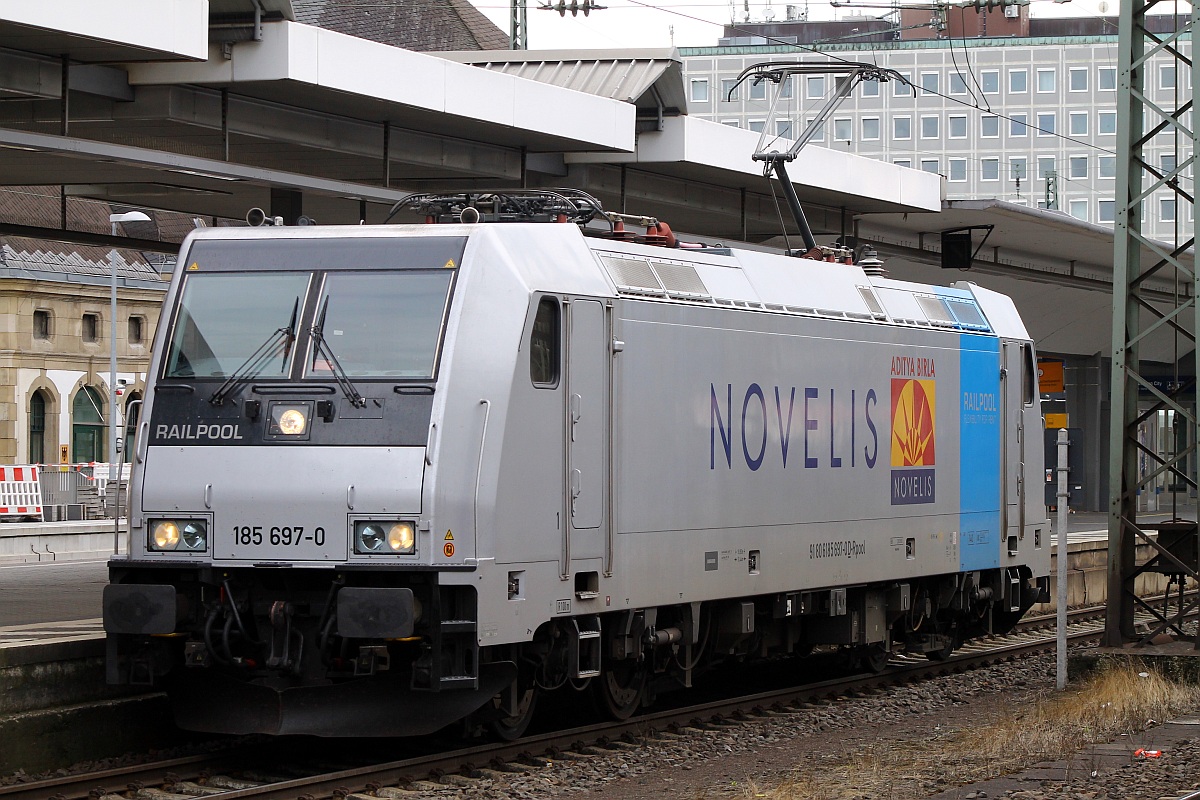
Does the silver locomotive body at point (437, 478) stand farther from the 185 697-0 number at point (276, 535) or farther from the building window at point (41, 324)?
the building window at point (41, 324)

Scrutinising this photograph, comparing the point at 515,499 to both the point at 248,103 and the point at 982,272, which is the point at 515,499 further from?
the point at 982,272

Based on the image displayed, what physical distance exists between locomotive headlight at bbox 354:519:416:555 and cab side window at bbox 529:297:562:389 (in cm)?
132

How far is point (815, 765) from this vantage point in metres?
11.7

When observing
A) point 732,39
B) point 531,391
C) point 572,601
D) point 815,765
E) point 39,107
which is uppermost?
point 732,39

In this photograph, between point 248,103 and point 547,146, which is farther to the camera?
point 547,146

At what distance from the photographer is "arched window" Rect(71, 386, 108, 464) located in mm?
56331

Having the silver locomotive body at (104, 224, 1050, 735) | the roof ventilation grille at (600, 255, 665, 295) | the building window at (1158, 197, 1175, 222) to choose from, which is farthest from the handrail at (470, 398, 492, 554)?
the building window at (1158, 197, 1175, 222)

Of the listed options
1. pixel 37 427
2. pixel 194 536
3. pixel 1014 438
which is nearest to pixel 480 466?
pixel 194 536

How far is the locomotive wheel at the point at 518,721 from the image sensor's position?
1166 centimetres

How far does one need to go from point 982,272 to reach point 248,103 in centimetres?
1829

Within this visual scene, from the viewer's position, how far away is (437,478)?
10312 mm

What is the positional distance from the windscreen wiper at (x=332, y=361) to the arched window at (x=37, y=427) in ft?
153

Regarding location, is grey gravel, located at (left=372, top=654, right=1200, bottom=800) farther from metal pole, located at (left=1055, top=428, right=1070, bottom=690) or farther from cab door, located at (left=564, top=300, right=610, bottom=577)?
cab door, located at (left=564, top=300, right=610, bottom=577)

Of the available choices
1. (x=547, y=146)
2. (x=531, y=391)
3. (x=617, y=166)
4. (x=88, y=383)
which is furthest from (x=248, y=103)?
(x=88, y=383)
